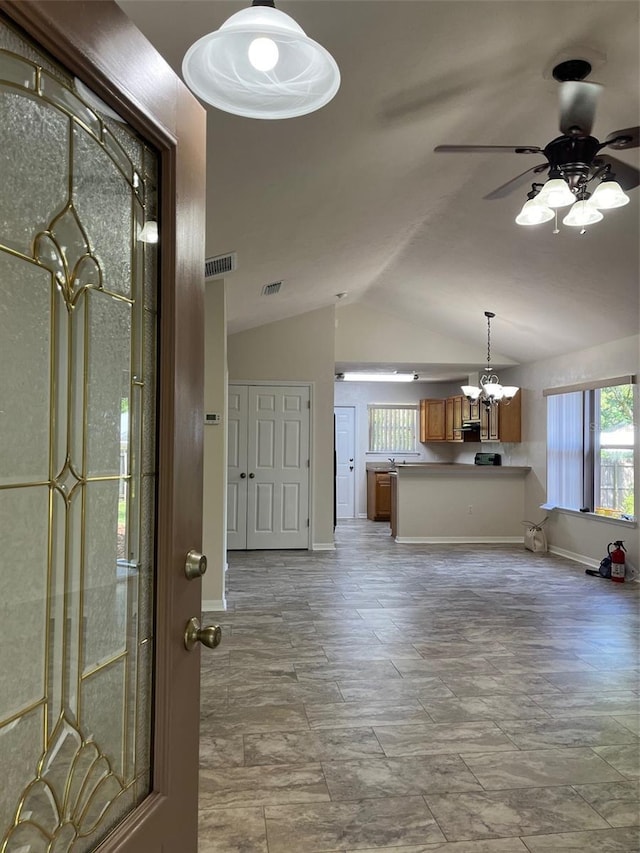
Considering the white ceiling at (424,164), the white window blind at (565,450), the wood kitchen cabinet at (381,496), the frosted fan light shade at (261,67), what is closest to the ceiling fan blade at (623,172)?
the white ceiling at (424,164)

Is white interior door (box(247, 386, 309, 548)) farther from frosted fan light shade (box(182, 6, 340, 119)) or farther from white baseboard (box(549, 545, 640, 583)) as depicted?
frosted fan light shade (box(182, 6, 340, 119))

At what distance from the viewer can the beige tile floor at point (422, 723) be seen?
2.06 meters

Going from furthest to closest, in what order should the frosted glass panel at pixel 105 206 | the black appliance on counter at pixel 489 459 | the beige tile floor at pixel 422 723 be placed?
the black appliance on counter at pixel 489 459 < the beige tile floor at pixel 422 723 < the frosted glass panel at pixel 105 206

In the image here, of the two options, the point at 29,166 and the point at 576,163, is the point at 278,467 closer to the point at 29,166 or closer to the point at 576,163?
the point at 576,163

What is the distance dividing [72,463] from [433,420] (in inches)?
370

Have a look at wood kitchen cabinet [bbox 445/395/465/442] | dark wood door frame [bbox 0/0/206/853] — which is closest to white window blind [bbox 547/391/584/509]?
wood kitchen cabinet [bbox 445/395/465/442]

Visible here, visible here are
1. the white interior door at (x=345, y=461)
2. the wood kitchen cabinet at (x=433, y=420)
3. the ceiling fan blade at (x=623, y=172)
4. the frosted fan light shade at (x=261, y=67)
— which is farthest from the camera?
the white interior door at (x=345, y=461)

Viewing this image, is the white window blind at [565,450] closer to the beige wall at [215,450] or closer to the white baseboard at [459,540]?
the white baseboard at [459,540]

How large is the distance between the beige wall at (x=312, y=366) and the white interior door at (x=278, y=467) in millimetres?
121

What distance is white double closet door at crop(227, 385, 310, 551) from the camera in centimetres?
702

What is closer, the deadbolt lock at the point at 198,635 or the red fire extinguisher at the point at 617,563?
the deadbolt lock at the point at 198,635

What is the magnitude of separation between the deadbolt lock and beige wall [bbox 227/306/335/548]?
19.6ft

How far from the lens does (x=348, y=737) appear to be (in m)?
2.67

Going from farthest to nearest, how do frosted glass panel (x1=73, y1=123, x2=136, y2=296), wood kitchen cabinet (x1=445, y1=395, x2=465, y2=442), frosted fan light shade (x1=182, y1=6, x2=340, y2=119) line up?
wood kitchen cabinet (x1=445, y1=395, x2=465, y2=442), frosted fan light shade (x1=182, y1=6, x2=340, y2=119), frosted glass panel (x1=73, y1=123, x2=136, y2=296)
